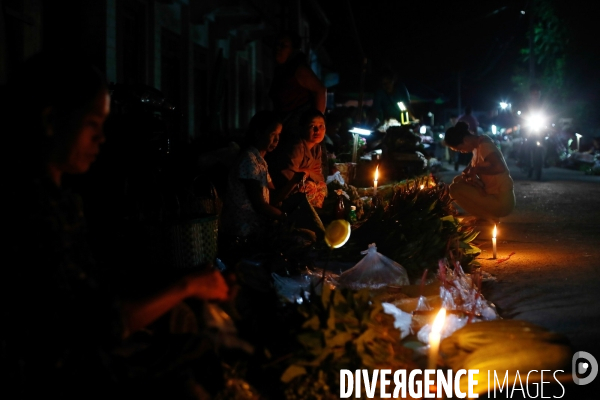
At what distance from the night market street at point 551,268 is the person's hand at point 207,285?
244 cm

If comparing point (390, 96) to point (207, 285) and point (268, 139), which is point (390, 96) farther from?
point (207, 285)

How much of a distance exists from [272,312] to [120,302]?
3.87 feet

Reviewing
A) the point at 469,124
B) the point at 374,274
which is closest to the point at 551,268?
the point at 374,274

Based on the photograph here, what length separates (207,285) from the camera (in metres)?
2.57

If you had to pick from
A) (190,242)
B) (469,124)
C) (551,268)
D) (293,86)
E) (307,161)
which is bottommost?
(551,268)

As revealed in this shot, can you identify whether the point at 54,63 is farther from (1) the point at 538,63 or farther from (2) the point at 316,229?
(1) the point at 538,63

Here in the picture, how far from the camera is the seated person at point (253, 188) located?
5.46 m

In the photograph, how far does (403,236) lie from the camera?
19.2 feet

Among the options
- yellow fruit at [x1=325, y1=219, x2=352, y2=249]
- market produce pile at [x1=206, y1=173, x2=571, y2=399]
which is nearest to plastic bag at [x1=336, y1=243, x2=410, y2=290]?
market produce pile at [x1=206, y1=173, x2=571, y2=399]

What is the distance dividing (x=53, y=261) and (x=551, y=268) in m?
5.13

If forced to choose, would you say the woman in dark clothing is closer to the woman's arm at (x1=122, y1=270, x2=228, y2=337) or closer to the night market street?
the woman's arm at (x1=122, y1=270, x2=228, y2=337)

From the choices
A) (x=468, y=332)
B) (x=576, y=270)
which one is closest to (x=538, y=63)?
(x=576, y=270)

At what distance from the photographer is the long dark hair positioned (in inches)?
87.4

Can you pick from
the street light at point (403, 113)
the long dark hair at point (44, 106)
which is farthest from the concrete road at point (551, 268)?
the street light at point (403, 113)
